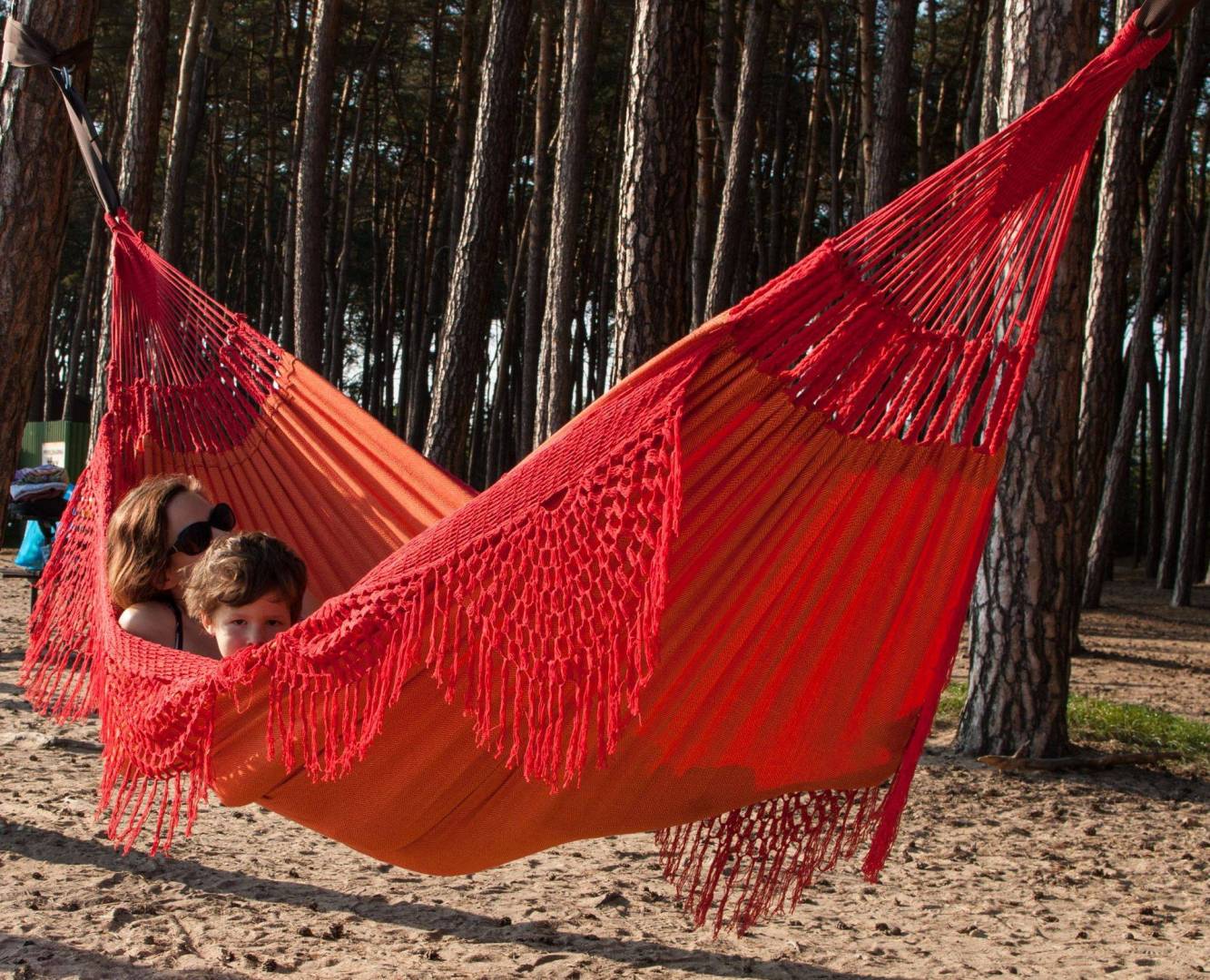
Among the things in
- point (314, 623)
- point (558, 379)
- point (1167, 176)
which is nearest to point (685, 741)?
point (314, 623)

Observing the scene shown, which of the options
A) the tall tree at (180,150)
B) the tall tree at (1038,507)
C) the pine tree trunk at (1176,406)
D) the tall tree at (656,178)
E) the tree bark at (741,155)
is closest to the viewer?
the tall tree at (656,178)

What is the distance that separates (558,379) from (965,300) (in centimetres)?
540

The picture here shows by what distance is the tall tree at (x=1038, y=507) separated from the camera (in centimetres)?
360

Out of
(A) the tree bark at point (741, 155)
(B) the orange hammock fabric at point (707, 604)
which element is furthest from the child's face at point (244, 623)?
(A) the tree bark at point (741, 155)

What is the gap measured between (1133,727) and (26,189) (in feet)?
13.2

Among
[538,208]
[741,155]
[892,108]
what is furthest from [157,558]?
[538,208]

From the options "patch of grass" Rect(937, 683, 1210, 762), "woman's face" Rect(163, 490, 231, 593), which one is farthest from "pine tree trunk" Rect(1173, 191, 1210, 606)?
"woman's face" Rect(163, 490, 231, 593)

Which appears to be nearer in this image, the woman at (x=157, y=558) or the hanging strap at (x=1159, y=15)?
the hanging strap at (x=1159, y=15)

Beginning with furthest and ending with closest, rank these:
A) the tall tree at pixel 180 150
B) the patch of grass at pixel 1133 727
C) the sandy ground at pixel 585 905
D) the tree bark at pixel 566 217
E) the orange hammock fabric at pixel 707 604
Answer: the tall tree at pixel 180 150 < the tree bark at pixel 566 217 < the patch of grass at pixel 1133 727 < the sandy ground at pixel 585 905 < the orange hammock fabric at pixel 707 604

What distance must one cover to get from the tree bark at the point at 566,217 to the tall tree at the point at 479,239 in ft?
3.08

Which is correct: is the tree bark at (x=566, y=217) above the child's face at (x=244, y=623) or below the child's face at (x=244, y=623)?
above

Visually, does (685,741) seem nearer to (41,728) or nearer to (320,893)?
(320,893)

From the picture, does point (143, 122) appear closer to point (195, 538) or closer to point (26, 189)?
point (26, 189)

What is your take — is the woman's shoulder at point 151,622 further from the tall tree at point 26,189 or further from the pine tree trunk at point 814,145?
the pine tree trunk at point 814,145
